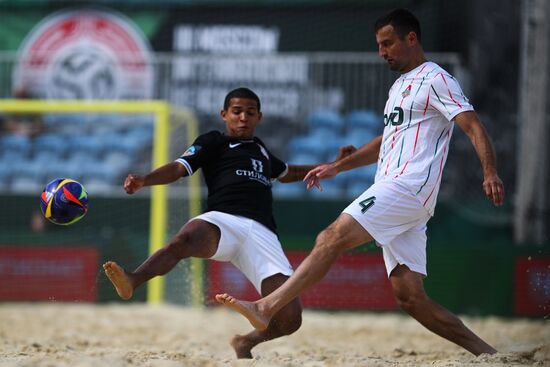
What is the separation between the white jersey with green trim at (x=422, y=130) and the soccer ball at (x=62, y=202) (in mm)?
2046

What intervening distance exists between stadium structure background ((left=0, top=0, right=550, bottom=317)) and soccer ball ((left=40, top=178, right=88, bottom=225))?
3997 millimetres

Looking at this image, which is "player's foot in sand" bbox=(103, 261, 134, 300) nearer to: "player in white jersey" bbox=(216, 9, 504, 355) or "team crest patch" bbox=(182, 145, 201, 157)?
"player in white jersey" bbox=(216, 9, 504, 355)

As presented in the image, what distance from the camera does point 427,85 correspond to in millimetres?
5684

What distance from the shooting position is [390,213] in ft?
18.3

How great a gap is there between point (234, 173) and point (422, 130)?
141 cm

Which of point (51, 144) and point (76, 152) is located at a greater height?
point (51, 144)

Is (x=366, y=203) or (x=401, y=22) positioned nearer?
(x=366, y=203)

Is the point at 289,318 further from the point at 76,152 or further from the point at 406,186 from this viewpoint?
the point at 76,152

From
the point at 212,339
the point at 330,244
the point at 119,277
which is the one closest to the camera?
the point at 330,244

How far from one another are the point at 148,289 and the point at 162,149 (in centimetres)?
193

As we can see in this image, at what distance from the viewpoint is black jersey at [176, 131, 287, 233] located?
6305 millimetres

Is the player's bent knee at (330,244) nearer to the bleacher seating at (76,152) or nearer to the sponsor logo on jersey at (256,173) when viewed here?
the sponsor logo on jersey at (256,173)

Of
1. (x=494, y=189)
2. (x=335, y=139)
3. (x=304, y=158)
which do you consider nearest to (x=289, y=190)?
(x=304, y=158)

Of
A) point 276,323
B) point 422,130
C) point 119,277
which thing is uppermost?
point 422,130
